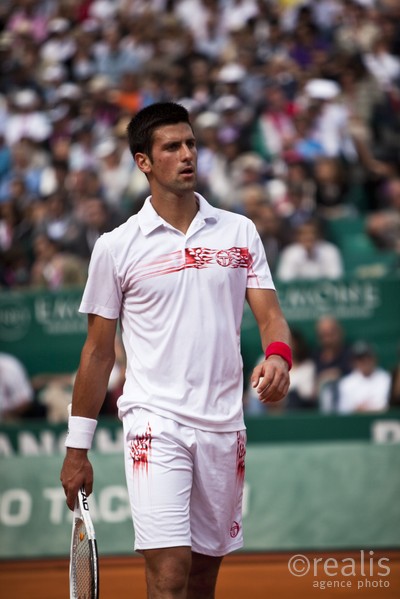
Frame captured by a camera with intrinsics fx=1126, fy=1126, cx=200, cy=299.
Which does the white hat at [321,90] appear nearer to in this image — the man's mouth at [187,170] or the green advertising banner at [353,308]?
the green advertising banner at [353,308]

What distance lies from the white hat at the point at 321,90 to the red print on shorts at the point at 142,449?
860cm

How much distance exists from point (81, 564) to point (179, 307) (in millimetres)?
1072

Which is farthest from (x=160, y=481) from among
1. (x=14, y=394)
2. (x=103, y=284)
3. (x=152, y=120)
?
(x=14, y=394)

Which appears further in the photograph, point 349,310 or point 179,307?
point 349,310

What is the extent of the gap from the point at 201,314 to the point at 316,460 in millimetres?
4576

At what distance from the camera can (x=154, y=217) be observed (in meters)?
4.53

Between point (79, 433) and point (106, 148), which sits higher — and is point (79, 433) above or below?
below

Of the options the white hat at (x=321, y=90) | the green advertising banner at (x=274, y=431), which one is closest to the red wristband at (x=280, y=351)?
the green advertising banner at (x=274, y=431)

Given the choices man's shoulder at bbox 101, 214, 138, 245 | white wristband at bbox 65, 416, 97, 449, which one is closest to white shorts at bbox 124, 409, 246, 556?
white wristband at bbox 65, 416, 97, 449

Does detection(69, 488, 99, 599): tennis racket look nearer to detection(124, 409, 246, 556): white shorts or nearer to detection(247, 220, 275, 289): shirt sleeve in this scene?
detection(124, 409, 246, 556): white shorts

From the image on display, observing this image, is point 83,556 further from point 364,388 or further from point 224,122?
point 224,122

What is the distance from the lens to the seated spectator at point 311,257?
35.5 ft

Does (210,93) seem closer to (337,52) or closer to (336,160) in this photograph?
(337,52)

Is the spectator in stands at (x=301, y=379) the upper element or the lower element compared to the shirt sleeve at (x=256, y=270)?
lower
